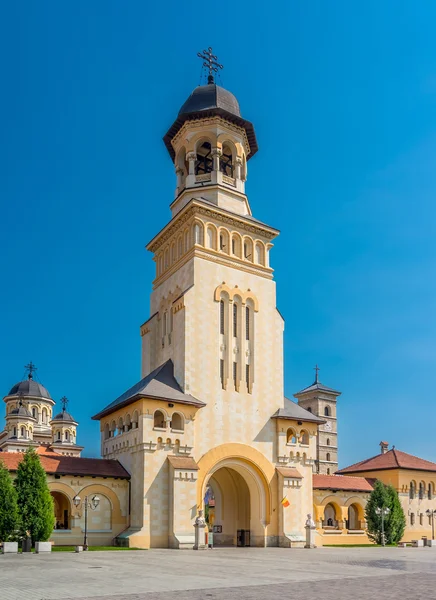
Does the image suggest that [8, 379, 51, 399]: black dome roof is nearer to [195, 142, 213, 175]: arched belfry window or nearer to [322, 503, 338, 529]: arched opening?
[322, 503, 338, 529]: arched opening

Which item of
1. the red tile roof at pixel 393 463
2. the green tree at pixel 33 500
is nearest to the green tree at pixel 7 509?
the green tree at pixel 33 500

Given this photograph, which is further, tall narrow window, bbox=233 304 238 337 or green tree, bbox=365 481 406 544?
green tree, bbox=365 481 406 544

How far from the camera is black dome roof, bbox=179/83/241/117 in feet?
150

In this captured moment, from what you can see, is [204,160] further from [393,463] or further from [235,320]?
[393,463]

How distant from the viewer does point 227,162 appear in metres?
46.2

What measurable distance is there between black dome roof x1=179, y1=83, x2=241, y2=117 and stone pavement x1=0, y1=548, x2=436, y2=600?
103 feet

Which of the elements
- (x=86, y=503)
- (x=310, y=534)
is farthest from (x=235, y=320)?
(x=86, y=503)

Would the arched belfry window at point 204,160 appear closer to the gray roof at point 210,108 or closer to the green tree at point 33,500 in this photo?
the gray roof at point 210,108

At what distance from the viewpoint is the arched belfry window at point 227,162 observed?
46062mm

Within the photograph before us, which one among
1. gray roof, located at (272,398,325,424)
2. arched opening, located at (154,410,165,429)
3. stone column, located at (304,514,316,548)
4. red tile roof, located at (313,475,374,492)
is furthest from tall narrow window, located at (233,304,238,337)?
red tile roof, located at (313,475,374,492)

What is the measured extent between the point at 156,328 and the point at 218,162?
→ 12.1 metres

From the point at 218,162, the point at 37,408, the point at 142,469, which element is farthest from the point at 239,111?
the point at 37,408

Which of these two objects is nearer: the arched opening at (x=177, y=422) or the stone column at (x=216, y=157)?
the arched opening at (x=177, y=422)

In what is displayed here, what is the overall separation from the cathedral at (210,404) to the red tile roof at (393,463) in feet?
15.0
